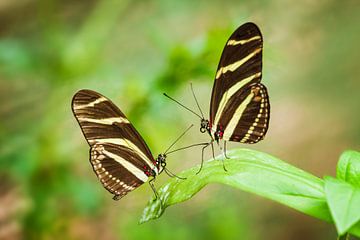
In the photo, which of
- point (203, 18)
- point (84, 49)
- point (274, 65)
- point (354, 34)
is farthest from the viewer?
point (203, 18)

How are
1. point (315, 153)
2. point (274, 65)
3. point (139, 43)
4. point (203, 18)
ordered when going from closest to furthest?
point (274, 65)
point (315, 153)
point (139, 43)
point (203, 18)

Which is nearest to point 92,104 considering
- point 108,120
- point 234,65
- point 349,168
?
point 108,120

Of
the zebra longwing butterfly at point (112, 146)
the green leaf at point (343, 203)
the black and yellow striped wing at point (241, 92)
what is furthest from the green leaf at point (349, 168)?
the zebra longwing butterfly at point (112, 146)

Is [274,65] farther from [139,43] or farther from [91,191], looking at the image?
[139,43]

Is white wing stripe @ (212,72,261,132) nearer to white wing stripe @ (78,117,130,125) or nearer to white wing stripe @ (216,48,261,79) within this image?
white wing stripe @ (216,48,261,79)

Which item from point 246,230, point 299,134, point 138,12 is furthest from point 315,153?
point 138,12

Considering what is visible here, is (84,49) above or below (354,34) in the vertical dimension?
above

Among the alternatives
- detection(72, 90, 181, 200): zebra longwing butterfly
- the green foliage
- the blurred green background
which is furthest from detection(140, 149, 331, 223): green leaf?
the blurred green background

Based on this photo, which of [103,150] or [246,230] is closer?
[103,150]

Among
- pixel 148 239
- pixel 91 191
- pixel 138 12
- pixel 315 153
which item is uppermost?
pixel 138 12
